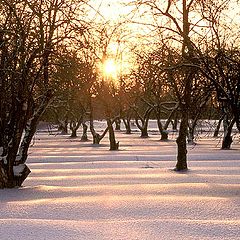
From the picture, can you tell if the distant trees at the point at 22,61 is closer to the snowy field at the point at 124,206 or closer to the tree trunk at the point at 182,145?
the snowy field at the point at 124,206

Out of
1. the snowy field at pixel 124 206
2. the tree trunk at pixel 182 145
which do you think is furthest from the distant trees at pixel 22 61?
the tree trunk at pixel 182 145

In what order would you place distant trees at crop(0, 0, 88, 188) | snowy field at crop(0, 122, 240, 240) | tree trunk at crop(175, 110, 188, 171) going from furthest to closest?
tree trunk at crop(175, 110, 188, 171) → distant trees at crop(0, 0, 88, 188) → snowy field at crop(0, 122, 240, 240)

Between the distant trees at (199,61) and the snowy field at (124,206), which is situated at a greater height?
the distant trees at (199,61)

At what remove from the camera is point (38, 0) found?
1041 cm

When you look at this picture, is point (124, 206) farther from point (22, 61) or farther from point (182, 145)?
point (182, 145)

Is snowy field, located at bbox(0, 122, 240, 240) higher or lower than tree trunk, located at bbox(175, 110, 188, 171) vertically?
lower

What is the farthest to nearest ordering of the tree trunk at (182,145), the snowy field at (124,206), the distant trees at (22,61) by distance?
1. the tree trunk at (182,145)
2. the distant trees at (22,61)
3. the snowy field at (124,206)

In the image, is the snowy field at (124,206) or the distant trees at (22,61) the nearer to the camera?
the snowy field at (124,206)

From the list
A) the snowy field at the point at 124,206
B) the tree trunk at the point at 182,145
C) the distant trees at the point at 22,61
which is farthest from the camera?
the tree trunk at the point at 182,145

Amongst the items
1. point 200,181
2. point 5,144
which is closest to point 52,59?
point 5,144

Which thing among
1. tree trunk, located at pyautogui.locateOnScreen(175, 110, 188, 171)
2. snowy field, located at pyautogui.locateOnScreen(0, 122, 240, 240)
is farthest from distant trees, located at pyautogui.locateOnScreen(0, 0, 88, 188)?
tree trunk, located at pyautogui.locateOnScreen(175, 110, 188, 171)

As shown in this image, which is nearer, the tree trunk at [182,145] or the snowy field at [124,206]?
the snowy field at [124,206]

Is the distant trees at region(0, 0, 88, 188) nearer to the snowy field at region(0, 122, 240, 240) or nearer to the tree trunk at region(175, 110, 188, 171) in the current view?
the snowy field at region(0, 122, 240, 240)

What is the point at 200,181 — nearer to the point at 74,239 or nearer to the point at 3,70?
Result: the point at 3,70
